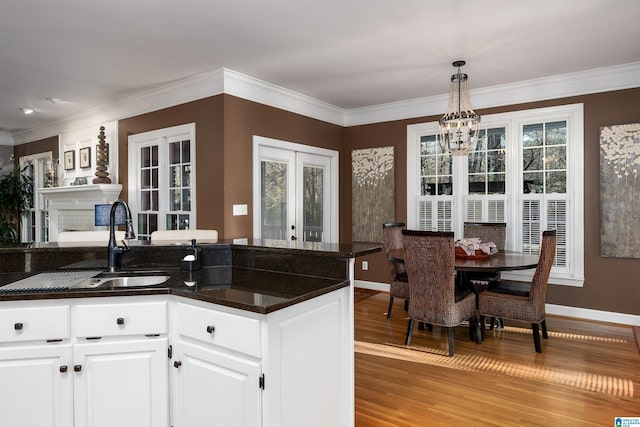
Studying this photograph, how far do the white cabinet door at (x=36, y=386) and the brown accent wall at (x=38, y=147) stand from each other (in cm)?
589

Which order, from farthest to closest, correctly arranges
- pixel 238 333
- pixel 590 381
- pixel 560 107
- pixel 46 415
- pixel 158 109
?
pixel 158 109
pixel 560 107
pixel 590 381
pixel 46 415
pixel 238 333

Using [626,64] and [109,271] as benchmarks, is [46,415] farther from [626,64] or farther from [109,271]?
[626,64]

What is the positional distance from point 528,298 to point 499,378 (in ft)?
2.69

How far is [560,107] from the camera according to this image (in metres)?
4.54

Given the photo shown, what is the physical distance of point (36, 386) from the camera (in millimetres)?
1699

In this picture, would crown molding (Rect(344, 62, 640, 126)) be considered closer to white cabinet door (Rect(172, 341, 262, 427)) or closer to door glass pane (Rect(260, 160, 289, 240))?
door glass pane (Rect(260, 160, 289, 240))

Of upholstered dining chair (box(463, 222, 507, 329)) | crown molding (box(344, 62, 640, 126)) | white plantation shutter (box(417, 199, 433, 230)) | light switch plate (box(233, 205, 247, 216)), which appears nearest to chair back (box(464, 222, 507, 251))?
upholstered dining chair (box(463, 222, 507, 329))

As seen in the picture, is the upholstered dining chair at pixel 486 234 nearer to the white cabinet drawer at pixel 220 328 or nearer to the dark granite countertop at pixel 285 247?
the dark granite countertop at pixel 285 247

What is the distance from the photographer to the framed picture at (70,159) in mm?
6176

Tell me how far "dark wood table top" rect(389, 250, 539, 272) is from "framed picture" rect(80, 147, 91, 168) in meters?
4.64

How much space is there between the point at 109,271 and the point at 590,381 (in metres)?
3.21

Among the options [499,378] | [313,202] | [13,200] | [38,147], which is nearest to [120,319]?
[499,378]

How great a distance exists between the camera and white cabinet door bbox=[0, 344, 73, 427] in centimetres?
168

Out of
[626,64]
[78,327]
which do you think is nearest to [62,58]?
[78,327]
